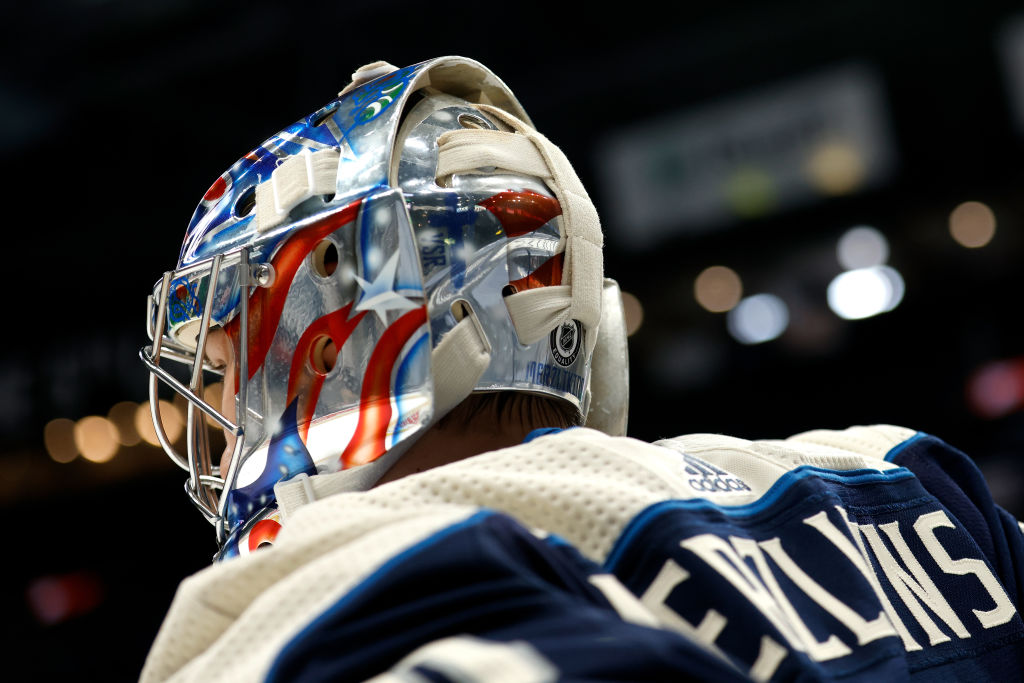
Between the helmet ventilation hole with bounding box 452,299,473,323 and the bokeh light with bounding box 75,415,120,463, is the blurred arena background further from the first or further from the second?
the helmet ventilation hole with bounding box 452,299,473,323

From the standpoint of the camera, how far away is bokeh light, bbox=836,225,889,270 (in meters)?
5.14

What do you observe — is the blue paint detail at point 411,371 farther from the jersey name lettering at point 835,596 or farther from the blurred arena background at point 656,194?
the blurred arena background at point 656,194

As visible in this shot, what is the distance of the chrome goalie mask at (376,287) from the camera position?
95cm

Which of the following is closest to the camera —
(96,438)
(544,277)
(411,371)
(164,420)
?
(411,371)

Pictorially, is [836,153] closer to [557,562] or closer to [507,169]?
[507,169]

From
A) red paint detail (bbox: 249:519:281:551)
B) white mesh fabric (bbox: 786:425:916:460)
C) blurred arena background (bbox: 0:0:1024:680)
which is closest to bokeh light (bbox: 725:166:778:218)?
blurred arena background (bbox: 0:0:1024:680)

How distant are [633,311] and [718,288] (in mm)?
515

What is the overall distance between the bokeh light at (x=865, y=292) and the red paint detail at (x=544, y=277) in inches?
187

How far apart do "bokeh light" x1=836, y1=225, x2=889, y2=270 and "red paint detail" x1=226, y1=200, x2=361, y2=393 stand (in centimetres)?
458

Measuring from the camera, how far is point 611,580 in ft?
2.00

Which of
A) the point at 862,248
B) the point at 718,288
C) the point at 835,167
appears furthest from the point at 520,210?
the point at 718,288

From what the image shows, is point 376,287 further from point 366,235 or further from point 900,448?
point 900,448

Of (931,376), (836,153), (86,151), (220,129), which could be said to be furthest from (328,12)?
(931,376)

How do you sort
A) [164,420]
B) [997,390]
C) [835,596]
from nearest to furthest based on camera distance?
[835,596], [997,390], [164,420]
